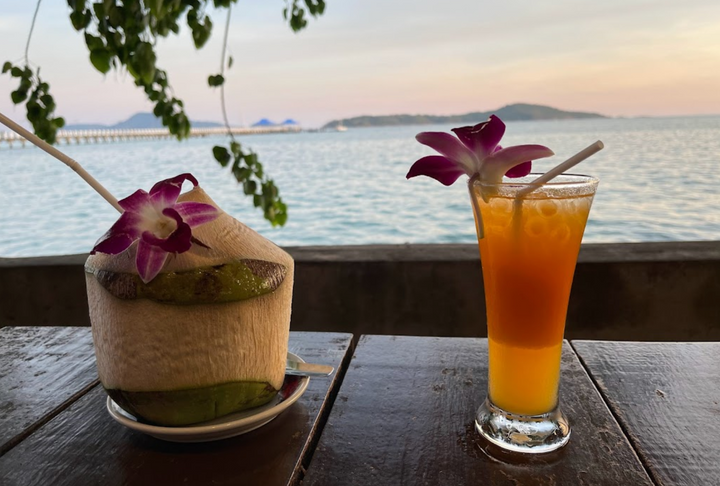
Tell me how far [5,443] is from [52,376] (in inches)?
9.5

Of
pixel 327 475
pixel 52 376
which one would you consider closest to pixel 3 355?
pixel 52 376

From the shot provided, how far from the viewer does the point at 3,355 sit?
3.59ft

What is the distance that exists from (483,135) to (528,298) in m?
0.22

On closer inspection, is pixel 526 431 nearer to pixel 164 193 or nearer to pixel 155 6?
pixel 164 193

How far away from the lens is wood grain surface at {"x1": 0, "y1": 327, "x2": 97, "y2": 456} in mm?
815

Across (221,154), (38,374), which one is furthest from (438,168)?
(221,154)

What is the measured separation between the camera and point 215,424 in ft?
2.28

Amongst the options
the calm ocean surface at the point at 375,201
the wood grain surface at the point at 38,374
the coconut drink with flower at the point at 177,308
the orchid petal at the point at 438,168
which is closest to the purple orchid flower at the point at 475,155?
the orchid petal at the point at 438,168

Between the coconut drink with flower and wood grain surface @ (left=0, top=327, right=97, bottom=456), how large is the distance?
7.9 inches

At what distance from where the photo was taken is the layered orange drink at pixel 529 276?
0.67 m

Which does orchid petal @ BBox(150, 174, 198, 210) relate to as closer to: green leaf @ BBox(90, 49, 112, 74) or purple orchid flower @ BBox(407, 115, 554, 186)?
purple orchid flower @ BBox(407, 115, 554, 186)

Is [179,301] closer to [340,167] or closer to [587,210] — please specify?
[587,210]

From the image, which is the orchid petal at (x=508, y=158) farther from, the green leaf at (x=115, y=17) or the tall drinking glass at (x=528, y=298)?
the green leaf at (x=115, y=17)

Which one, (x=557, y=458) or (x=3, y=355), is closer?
(x=557, y=458)
